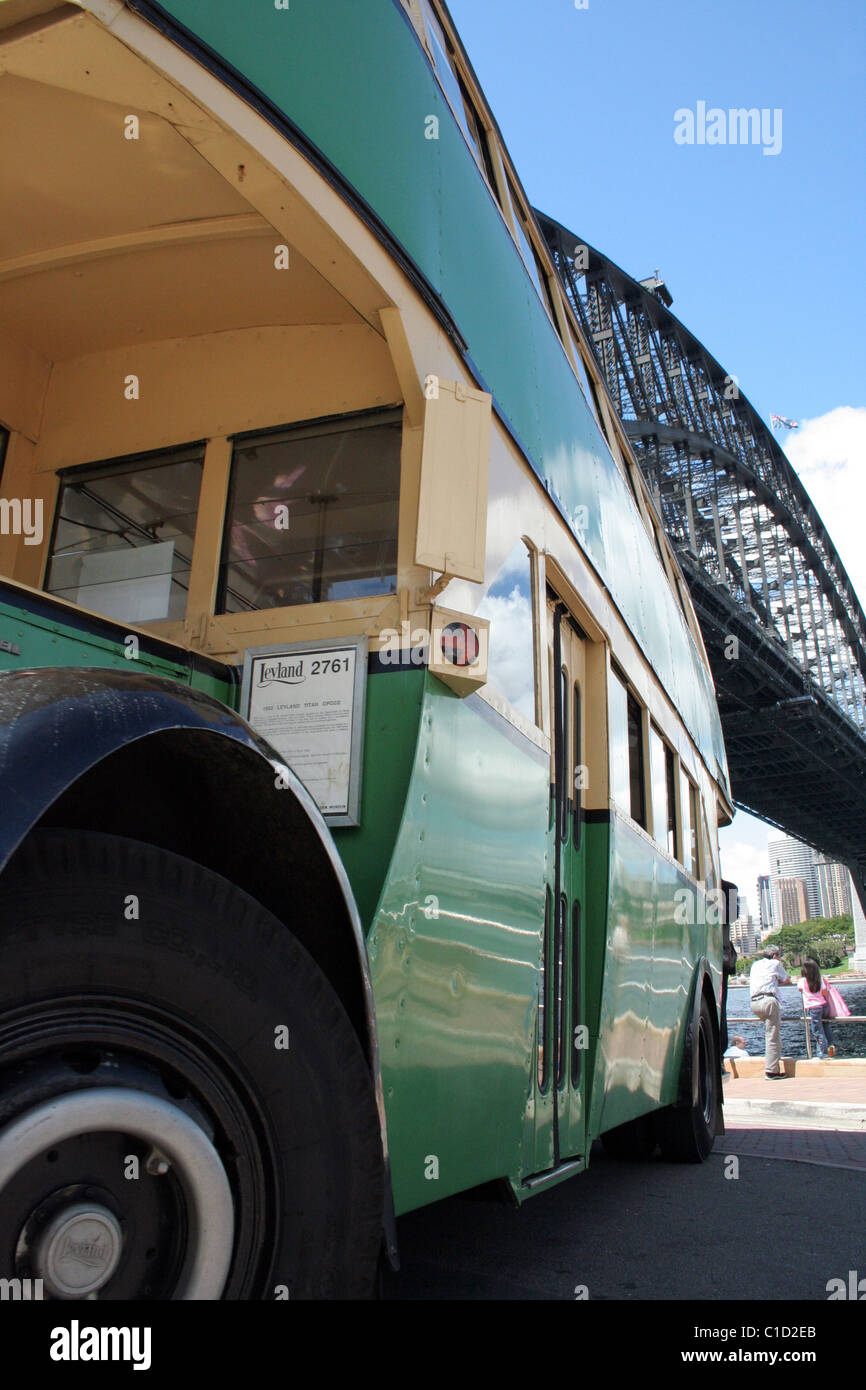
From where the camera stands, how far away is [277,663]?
239cm

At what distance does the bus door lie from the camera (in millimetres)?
3223

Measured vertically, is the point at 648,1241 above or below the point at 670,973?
below

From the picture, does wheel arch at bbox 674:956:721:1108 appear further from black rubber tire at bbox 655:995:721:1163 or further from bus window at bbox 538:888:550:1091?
bus window at bbox 538:888:550:1091

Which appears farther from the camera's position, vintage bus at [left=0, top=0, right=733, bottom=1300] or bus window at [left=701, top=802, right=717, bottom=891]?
bus window at [left=701, top=802, right=717, bottom=891]

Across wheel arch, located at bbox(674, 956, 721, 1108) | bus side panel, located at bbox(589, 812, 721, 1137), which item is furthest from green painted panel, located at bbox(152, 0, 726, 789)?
wheel arch, located at bbox(674, 956, 721, 1108)

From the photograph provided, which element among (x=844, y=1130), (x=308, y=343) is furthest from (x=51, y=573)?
(x=844, y=1130)

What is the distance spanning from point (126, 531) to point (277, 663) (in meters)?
0.71

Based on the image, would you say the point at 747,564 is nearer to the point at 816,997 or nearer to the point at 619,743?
the point at 816,997

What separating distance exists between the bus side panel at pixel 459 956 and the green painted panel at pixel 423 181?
1.11 m

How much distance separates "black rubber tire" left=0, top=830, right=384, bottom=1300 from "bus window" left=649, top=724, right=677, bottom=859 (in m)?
3.65

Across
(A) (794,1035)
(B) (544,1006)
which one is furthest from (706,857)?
(A) (794,1035)

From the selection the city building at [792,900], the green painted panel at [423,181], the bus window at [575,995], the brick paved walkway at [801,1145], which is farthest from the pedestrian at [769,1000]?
the city building at [792,900]

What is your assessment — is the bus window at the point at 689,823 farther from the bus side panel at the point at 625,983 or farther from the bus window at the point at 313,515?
the bus window at the point at 313,515
